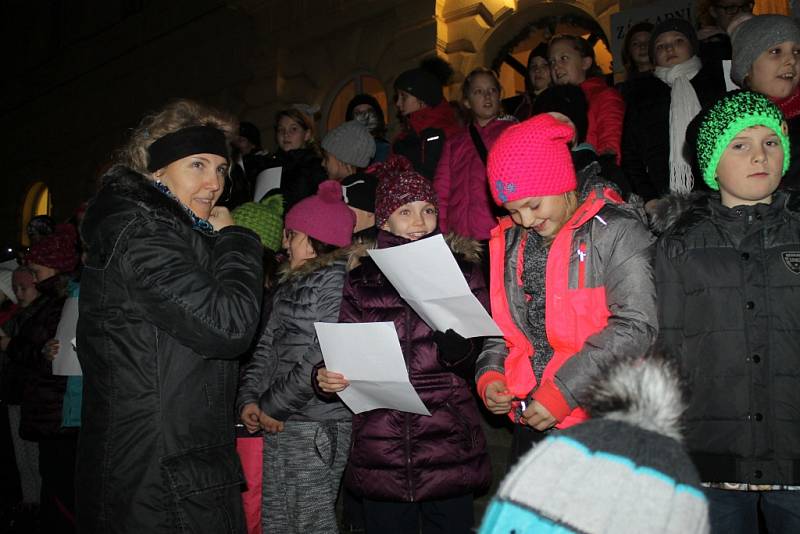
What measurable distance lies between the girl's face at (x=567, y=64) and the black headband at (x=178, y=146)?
291 cm

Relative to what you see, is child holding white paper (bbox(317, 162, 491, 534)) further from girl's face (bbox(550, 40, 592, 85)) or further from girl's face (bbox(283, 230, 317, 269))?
girl's face (bbox(550, 40, 592, 85))

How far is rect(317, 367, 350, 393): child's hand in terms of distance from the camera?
9.07ft

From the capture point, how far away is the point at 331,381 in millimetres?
2777

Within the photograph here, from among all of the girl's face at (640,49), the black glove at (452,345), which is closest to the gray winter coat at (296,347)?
the black glove at (452,345)

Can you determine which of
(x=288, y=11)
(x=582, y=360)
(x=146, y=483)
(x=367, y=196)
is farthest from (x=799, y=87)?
(x=288, y=11)

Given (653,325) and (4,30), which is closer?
(653,325)

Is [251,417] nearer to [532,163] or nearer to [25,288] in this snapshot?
[532,163]

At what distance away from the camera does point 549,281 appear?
2.37m

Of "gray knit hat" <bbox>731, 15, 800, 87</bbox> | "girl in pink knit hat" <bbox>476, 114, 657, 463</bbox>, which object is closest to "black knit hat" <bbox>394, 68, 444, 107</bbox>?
"gray knit hat" <bbox>731, 15, 800, 87</bbox>

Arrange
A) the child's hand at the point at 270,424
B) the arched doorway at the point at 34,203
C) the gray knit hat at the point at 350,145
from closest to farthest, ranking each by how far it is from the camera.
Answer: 1. the child's hand at the point at 270,424
2. the gray knit hat at the point at 350,145
3. the arched doorway at the point at 34,203

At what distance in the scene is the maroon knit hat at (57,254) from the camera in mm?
5090

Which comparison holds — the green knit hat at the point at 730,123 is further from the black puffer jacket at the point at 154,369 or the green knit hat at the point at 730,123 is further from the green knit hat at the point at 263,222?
the green knit hat at the point at 263,222

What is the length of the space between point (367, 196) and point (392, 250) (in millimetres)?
1968

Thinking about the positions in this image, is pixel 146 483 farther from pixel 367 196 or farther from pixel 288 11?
pixel 288 11
